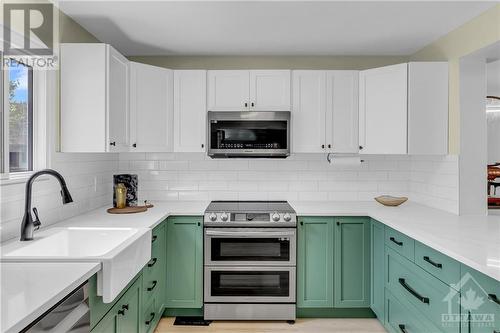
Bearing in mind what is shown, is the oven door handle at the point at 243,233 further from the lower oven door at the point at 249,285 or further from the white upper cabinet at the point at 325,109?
the white upper cabinet at the point at 325,109

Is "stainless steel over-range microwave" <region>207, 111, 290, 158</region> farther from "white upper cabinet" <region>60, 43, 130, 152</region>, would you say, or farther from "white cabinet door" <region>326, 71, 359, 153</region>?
"white upper cabinet" <region>60, 43, 130, 152</region>

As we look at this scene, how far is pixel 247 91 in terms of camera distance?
3.04m

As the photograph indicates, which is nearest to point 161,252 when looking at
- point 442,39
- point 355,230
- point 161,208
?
point 161,208

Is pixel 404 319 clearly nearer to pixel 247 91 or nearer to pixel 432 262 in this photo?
pixel 432 262

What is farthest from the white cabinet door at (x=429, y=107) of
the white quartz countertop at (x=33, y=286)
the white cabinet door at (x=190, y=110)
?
the white quartz countertop at (x=33, y=286)

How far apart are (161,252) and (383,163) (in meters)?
2.33

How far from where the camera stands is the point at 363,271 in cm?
274

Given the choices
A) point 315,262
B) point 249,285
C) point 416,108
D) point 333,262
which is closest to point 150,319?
point 249,285

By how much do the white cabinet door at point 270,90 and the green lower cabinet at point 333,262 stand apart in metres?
1.09

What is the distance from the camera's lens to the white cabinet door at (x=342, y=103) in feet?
9.97

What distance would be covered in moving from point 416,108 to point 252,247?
1791 millimetres

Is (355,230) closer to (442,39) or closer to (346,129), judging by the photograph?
(346,129)

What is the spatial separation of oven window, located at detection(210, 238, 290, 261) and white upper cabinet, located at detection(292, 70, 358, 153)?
92 cm

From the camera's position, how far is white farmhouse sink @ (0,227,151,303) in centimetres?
146
